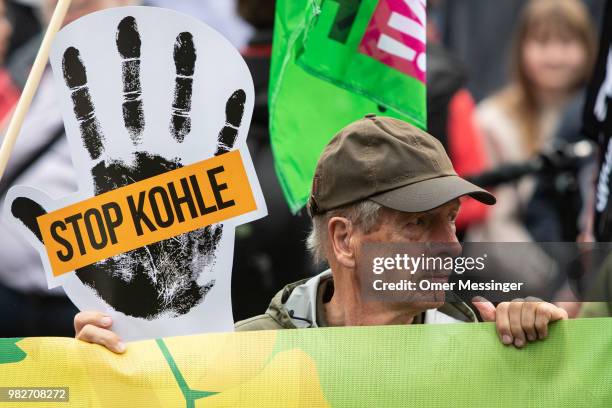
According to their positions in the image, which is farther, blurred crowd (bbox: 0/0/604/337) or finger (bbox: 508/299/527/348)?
blurred crowd (bbox: 0/0/604/337)

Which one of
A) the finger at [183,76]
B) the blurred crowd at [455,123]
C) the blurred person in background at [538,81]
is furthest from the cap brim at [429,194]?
the blurred person in background at [538,81]

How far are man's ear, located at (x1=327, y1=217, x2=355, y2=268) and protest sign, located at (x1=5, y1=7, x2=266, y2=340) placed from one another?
17 cm

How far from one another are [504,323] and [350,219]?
41 cm

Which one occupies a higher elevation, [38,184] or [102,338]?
[102,338]

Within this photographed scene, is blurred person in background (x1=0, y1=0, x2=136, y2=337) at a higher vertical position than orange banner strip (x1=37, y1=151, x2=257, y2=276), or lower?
lower

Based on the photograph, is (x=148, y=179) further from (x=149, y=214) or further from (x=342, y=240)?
(x=342, y=240)

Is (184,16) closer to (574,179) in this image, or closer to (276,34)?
(276,34)

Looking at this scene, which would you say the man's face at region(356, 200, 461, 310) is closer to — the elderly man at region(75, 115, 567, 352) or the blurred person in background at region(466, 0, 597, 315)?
the elderly man at region(75, 115, 567, 352)

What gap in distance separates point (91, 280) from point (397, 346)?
69 centimetres

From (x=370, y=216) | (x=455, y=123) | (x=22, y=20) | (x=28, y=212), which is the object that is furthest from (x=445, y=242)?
(x=22, y=20)

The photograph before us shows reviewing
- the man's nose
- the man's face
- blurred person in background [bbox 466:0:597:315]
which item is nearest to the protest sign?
the man's face

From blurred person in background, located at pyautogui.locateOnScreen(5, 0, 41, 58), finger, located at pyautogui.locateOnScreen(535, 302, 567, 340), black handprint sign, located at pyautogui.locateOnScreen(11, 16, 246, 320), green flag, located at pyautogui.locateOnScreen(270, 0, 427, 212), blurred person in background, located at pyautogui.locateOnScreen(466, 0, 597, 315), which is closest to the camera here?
finger, located at pyautogui.locateOnScreen(535, 302, 567, 340)

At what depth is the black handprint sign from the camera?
2.81 meters

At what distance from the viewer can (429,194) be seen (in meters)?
2.69
